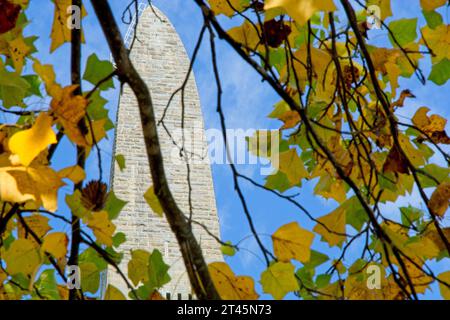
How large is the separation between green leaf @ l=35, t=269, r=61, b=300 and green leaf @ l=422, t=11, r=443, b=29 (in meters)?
1.00

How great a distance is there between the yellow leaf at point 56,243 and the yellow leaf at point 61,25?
37cm

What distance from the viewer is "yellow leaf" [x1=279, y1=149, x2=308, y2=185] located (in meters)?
1.62

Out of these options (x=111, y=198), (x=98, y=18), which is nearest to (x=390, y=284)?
(x=111, y=198)

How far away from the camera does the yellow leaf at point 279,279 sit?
1.26 metres

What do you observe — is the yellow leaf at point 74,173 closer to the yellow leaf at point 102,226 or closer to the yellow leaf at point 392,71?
the yellow leaf at point 102,226

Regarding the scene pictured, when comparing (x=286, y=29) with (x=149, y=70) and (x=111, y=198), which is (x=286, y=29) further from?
(x=149, y=70)

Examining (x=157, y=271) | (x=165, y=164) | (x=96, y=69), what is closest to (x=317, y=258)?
(x=157, y=271)

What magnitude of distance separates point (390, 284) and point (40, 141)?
712mm

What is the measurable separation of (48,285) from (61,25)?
656 mm

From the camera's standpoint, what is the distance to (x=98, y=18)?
4.14 feet
